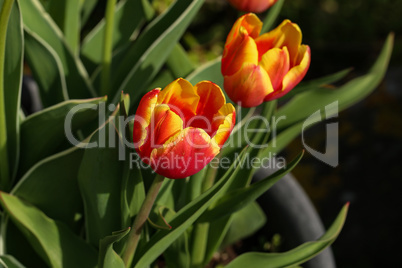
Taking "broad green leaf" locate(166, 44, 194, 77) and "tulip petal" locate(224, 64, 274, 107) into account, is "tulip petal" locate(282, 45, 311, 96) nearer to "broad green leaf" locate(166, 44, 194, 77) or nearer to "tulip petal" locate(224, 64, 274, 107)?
"tulip petal" locate(224, 64, 274, 107)

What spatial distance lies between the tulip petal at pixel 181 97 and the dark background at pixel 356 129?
0.92 m

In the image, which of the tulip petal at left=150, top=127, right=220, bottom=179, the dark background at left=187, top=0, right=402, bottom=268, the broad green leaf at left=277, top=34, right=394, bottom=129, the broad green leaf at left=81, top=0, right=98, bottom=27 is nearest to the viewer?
the tulip petal at left=150, top=127, right=220, bottom=179

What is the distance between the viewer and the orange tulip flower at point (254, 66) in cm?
58

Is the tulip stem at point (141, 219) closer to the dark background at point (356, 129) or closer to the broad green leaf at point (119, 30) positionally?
the broad green leaf at point (119, 30)

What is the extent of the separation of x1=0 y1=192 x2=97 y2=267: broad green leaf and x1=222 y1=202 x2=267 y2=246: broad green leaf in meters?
0.28

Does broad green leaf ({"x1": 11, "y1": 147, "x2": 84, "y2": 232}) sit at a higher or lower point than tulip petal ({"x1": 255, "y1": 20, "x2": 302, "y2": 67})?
lower

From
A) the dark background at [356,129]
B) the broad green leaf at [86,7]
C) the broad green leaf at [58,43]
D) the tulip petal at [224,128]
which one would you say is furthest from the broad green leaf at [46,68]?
the dark background at [356,129]

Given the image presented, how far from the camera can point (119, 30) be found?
0.94 meters

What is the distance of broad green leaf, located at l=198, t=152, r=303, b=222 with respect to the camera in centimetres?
63

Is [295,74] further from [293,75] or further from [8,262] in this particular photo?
[8,262]

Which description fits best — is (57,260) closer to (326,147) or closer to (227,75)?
(227,75)

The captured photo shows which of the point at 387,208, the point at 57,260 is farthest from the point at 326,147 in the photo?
the point at 57,260

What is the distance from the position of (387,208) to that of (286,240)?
0.66 metres

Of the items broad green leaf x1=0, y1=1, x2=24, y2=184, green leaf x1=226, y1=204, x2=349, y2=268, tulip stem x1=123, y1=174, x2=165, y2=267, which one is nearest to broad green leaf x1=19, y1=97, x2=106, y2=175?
broad green leaf x1=0, y1=1, x2=24, y2=184
